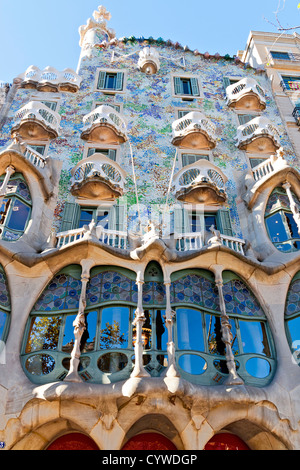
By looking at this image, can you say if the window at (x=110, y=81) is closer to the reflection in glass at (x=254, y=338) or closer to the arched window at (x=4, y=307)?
the arched window at (x=4, y=307)

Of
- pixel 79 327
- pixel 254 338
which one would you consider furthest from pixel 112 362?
pixel 254 338

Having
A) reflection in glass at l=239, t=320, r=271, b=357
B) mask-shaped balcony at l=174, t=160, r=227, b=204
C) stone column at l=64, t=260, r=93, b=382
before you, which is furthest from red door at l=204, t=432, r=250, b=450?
mask-shaped balcony at l=174, t=160, r=227, b=204

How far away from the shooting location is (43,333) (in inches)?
411

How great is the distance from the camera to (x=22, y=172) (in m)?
13.2

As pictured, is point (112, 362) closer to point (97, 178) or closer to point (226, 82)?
point (97, 178)

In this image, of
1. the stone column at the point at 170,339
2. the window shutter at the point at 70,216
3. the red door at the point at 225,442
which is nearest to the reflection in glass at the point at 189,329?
the stone column at the point at 170,339

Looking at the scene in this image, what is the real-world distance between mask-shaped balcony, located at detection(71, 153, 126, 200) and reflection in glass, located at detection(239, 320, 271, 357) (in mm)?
6118

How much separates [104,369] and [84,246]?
3.18m

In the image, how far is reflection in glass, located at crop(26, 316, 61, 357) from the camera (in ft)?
33.7

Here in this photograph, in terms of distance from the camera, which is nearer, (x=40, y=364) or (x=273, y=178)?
(x=40, y=364)

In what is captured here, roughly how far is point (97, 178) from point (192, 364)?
6.83 metres

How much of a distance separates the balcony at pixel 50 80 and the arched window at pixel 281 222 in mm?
10263

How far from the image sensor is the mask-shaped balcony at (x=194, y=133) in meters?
16.2
